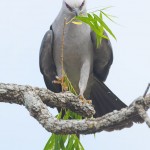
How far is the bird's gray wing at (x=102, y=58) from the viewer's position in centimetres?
765

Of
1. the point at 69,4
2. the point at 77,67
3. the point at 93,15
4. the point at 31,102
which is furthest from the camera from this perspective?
the point at 77,67

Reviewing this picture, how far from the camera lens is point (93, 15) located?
14.5 ft

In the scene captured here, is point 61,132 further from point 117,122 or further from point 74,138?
point 74,138

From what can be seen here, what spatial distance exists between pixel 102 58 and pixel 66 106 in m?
3.37

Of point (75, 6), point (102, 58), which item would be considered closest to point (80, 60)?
point (102, 58)

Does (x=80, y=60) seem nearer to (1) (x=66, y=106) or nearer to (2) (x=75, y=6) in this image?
(2) (x=75, y=6)

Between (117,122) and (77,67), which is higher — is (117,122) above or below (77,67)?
above

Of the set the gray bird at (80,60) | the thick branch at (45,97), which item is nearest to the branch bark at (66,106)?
the thick branch at (45,97)

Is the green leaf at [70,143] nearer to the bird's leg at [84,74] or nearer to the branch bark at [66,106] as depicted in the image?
the branch bark at [66,106]

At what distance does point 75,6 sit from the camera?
275 inches

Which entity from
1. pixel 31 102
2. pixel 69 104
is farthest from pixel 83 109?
pixel 31 102

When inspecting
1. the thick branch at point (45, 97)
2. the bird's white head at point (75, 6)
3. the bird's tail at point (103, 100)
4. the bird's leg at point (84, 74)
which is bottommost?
the bird's tail at point (103, 100)

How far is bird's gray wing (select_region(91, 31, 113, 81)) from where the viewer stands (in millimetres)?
7648

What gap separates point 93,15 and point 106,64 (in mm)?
3557
